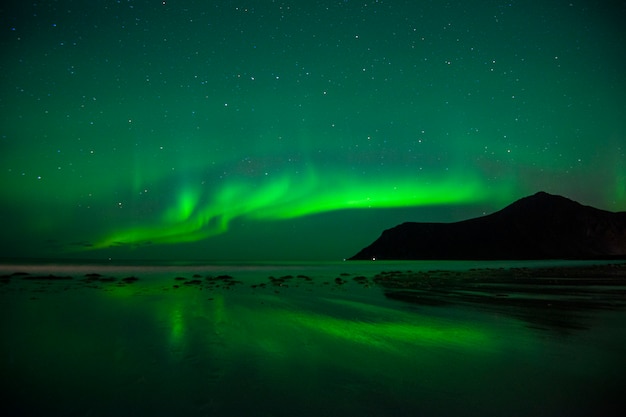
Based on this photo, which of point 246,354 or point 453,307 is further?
point 453,307

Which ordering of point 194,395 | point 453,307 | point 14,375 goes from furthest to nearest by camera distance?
point 453,307 → point 14,375 → point 194,395

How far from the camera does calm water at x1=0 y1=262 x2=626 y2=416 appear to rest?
607cm

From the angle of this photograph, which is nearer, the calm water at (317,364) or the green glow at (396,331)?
the calm water at (317,364)

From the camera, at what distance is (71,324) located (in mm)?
13688

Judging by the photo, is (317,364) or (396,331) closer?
(317,364)

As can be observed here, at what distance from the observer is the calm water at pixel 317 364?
607cm

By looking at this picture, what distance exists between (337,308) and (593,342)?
10.3 metres

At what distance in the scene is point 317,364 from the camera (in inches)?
335

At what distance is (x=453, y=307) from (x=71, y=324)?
15.8m

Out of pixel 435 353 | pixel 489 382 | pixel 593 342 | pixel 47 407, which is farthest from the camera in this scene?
pixel 593 342

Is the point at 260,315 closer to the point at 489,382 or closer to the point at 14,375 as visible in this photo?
the point at 14,375

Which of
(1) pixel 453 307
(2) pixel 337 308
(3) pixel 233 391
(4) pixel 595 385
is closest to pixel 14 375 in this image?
(3) pixel 233 391

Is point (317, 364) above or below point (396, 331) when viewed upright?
above

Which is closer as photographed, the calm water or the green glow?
the calm water
